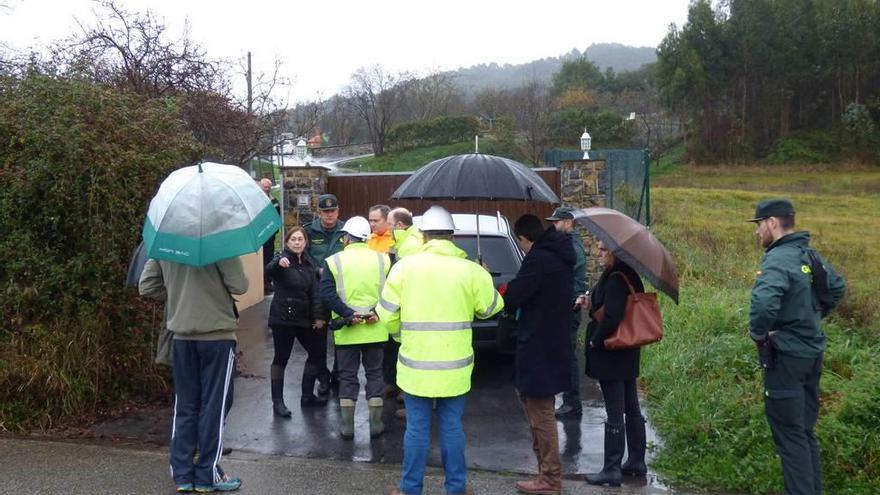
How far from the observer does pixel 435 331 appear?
4.51 meters

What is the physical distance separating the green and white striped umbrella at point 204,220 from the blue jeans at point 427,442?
1337 mm

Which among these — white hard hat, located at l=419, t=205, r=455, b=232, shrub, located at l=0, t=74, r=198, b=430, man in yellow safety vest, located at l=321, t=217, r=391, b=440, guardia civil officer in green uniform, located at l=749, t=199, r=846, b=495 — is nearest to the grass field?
guardia civil officer in green uniform, located at l=749, t=199, r=846, b=495

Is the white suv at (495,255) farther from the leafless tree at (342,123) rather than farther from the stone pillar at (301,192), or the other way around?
the leafless tree at (342,123)

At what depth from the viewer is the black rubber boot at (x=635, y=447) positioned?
5.24m

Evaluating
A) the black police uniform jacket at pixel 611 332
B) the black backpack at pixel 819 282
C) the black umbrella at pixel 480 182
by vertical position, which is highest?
the black umbrella at pixel 480 182

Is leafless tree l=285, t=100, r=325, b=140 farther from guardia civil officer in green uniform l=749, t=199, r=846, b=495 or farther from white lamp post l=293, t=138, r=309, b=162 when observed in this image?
guardia civil officer in green uniform l=749, t=199, r=846, b=495

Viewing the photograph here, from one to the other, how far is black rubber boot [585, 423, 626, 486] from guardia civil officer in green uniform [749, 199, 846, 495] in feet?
3.06

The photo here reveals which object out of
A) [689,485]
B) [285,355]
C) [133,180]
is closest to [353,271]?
[285,355]

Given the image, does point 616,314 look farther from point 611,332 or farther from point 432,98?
point 432,98

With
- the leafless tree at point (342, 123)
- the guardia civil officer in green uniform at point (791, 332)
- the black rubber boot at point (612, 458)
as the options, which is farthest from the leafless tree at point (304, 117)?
the guardia civil officer in green uniform at point (791, 332)

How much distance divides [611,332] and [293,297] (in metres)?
2.57

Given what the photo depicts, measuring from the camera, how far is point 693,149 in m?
48.9

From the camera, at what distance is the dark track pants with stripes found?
A: 15.6 feet

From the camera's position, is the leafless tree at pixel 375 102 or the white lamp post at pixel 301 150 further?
the leafless tree at pixel 375 102
